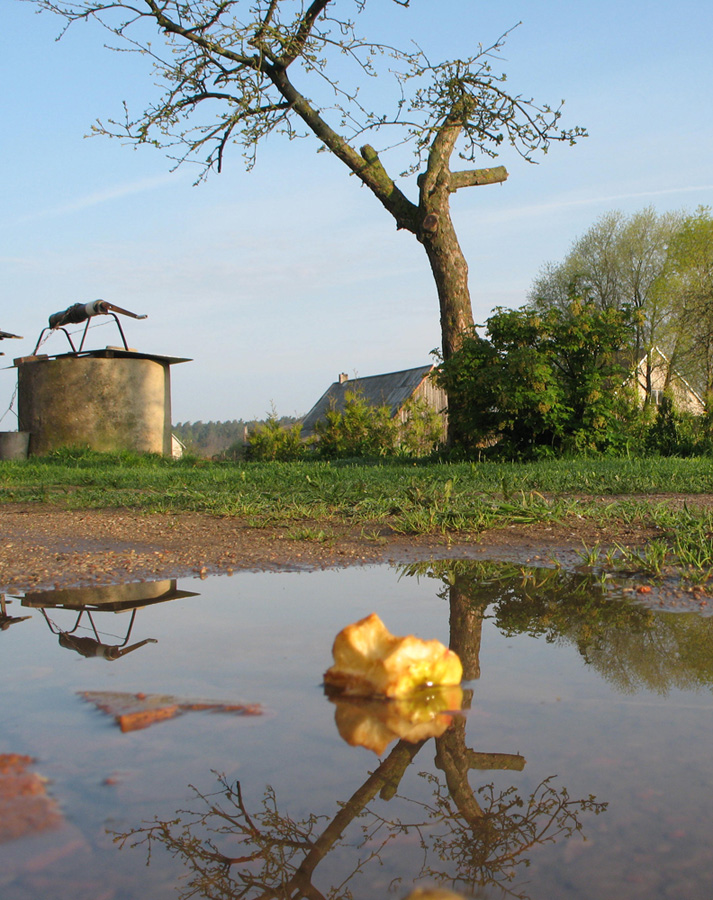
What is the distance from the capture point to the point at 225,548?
4.47 metres

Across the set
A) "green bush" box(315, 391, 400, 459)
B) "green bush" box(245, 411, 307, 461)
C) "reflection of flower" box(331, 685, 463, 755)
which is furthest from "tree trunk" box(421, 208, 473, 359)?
"reflection of flower" box(331, 685, 463, 755)

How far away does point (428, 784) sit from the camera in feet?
4.84

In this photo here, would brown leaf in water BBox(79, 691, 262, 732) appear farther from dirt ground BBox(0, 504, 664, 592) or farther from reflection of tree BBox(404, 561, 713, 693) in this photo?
dirt ground BBox(0, 504, 664, 592)

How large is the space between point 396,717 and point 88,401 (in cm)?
1645

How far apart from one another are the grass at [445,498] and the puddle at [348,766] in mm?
1565

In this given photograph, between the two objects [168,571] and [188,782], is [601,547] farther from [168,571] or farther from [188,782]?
[188,782]

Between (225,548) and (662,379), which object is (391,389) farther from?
(225,548)

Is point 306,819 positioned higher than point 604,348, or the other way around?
point 604,348

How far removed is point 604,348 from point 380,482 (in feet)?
18.1

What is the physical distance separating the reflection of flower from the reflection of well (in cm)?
1612

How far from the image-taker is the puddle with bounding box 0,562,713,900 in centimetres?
119

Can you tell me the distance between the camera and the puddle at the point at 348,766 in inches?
46.7

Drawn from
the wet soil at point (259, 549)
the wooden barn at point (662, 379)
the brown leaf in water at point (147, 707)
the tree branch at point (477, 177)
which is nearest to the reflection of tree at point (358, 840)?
the brown leaf in water at point (147, 707)

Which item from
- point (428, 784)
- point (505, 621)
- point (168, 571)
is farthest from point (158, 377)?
point (428, 784)
